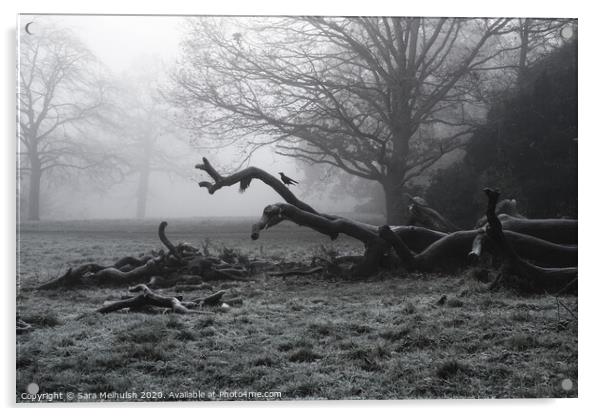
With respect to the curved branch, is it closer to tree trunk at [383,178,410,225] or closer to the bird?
the bird

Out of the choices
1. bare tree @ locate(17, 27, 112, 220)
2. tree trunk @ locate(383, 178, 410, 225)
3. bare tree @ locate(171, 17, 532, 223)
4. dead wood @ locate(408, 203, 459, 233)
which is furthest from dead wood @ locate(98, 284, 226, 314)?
dead wood @ locate(408, 203, 459, 233)

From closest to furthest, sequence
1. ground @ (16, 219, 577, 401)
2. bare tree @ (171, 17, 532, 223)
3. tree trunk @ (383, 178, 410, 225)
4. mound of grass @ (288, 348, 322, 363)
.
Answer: ground @ (16, 219, 577, 401), mound of grass @ (288, 348, 322, 363), bare tree @ (171, 17, 532, 223), tree trunk @ (383, 178, 410, 225)

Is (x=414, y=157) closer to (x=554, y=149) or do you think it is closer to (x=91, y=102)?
(x=554, y=149)

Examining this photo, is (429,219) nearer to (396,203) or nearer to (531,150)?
(396,203)

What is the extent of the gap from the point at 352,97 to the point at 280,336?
2.38 metres

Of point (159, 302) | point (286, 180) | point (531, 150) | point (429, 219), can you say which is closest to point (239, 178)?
point (286, 180)

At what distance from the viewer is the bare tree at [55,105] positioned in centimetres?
468

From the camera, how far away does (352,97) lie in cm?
520

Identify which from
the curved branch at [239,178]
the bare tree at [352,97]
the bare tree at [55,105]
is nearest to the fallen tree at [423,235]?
the curved branch at [239,178]

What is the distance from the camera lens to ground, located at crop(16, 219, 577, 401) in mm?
3904

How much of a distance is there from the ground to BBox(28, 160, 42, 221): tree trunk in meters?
0.11

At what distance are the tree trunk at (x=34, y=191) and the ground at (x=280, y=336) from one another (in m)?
0.11
